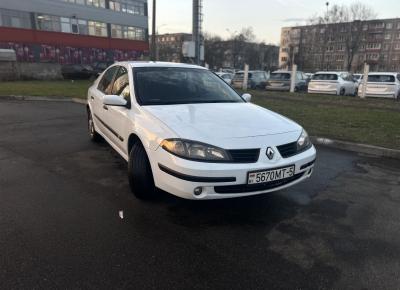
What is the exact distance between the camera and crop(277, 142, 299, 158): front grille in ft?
11.3

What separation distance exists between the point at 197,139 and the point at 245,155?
473 millimetres

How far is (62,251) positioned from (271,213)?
208cm

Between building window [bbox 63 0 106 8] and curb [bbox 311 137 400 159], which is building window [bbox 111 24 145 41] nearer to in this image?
building window [bbox 63 0 106 8]

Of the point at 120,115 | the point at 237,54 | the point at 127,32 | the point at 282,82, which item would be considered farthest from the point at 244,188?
the point at 237,54

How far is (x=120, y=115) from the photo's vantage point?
4.47 meters

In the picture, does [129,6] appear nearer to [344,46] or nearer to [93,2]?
[93,2]

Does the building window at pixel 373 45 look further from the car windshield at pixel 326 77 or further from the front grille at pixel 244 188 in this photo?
the front grille at pixel 244 188

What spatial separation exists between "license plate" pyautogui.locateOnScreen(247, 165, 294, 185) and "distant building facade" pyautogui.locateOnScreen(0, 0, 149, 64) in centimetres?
4262

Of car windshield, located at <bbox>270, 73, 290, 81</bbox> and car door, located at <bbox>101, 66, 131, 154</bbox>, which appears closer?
car door, located at <bbox>101, 66, 131, 154</bbox>

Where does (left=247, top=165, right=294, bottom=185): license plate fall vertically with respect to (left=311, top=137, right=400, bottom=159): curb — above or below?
above

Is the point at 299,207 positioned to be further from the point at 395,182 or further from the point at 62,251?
the point at 62,251

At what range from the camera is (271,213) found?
3.70 meters

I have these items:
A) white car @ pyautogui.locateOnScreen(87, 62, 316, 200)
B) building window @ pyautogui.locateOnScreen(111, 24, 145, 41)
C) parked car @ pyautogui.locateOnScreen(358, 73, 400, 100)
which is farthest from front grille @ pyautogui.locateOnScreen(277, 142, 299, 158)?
building window @ pyautogui.locateOnScreen(111, 24, 145, 41)

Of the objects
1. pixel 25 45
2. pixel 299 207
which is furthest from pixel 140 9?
pixel 299 207
